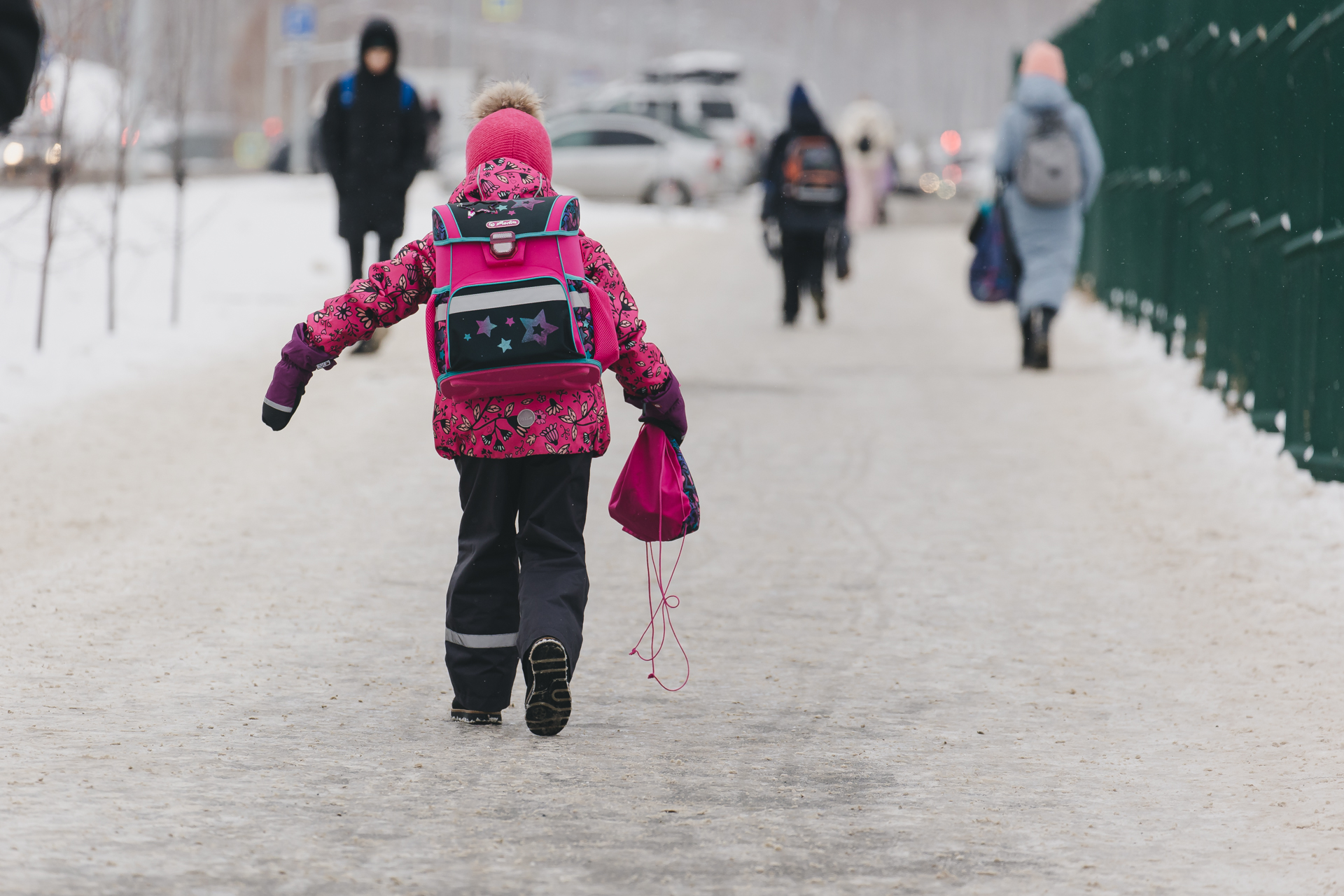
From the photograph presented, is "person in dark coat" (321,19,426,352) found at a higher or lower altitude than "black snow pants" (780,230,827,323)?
higher

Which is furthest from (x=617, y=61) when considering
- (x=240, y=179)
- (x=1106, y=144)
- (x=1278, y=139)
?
(x=1278, y=139)

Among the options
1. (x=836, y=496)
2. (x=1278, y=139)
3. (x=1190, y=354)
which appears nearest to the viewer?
(x=836, y=496)

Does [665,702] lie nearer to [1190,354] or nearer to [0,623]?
[0,623]

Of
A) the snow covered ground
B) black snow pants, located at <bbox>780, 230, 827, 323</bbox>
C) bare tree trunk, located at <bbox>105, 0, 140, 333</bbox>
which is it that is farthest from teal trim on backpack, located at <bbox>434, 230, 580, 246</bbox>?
black snow pants, located at <bbox>780, 230, 827, 323</bbox>

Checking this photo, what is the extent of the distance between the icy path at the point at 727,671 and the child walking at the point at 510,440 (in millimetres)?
205

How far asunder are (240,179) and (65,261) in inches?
739

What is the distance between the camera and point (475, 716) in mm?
5203

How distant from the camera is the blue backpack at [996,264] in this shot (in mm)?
12797

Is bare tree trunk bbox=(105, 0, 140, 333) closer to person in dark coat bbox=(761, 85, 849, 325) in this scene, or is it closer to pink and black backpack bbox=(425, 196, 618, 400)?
person in dark coat bbox=(761, 85, 849, 325)

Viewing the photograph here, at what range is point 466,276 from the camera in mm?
4867

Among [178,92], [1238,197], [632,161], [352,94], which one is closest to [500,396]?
[1238,197]

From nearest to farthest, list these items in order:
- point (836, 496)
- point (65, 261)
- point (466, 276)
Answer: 1. point (466, 276)
2. point (836, 496)
3. point (65, 261)

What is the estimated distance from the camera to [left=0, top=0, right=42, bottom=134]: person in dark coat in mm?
3238

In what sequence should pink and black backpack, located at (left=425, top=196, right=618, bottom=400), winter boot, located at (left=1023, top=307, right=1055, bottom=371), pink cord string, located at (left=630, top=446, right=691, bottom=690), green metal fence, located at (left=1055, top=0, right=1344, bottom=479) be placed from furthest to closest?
winter boot, located at (left=1023, top=307, right=1055, bottom=371), green metal fence, located at (left=1055, top=0, right=1344, bottom=479), pink cord string, located at (left=630, top=446, right=691, bottom=690), pink and black backpack, located at (left=425, top=196, right=618, bottom=400)
